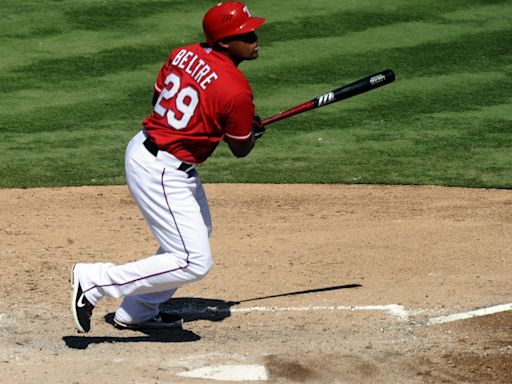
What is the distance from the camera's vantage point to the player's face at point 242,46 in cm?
586

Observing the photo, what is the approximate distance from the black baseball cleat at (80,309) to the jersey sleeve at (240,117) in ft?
4.11

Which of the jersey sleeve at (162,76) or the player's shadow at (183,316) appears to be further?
the player's shadow at (183,316)

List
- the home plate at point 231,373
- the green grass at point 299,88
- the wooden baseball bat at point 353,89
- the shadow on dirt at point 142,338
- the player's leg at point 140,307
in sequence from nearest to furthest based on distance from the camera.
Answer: the home plate at point 231,373, the shadow on dirt at point 142,338, the player's leg at point 140,307, the wooden baseball bat at point 353,89, the green grass at point 299,88

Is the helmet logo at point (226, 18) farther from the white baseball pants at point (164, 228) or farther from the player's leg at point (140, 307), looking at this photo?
the player's leg at point (140, 307)

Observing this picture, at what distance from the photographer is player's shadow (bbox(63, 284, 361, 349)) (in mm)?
6172

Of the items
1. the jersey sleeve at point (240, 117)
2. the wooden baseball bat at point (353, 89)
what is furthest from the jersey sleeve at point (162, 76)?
the wooden baseball bat at point (353, 89)

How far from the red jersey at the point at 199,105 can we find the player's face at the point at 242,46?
0.18 ft

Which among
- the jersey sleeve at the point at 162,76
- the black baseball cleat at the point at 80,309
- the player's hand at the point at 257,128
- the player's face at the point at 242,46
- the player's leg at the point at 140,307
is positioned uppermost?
the player's face at the point at 242,46

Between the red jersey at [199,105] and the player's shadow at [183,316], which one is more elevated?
the red jersey at [199,105]

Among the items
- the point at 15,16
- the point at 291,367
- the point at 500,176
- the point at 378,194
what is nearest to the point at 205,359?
the point at 291,367

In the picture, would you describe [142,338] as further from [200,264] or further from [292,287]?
[292,287]

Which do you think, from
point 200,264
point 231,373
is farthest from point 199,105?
point 231,373

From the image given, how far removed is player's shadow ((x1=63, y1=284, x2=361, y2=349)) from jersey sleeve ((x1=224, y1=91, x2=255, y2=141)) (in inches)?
50.3

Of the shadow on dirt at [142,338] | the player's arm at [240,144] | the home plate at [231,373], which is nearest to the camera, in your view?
the home plate at [231,373]
